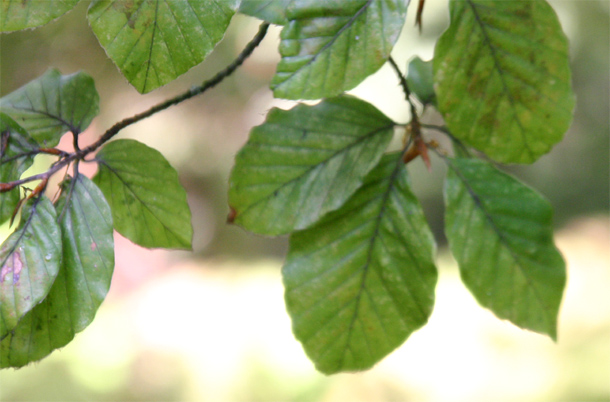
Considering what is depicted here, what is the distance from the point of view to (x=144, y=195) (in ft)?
1.53

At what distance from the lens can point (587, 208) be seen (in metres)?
4.41

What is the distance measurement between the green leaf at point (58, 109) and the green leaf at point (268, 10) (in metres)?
0.18

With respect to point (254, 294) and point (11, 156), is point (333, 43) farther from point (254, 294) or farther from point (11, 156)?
point (254, 294)

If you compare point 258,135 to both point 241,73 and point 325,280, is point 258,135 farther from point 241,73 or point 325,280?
point 241,73

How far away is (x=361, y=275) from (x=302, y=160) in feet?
0.41

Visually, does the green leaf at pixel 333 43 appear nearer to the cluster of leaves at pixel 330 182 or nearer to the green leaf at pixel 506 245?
the cluster of leaves at pixel 330 182

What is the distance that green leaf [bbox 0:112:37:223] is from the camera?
425 mm

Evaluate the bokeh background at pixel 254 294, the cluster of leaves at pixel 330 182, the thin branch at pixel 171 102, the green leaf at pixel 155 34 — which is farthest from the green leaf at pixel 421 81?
the bokeh background at pixel 254 294

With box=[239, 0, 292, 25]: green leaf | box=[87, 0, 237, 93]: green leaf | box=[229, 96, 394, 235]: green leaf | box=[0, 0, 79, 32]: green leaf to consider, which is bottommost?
box=[229, 96, 394, 235]: green leaf

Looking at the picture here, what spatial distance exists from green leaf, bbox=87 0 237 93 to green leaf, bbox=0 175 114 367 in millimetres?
116

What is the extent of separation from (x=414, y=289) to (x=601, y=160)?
14.5ft

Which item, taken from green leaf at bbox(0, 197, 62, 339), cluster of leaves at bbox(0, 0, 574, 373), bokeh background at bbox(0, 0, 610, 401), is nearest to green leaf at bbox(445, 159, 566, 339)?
cluster of leaves at bbox(0, 0, 574, 373)

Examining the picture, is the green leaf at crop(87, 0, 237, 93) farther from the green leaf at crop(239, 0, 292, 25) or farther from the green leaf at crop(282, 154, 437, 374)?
the green leaf at crop(282, 154, 437, 374)

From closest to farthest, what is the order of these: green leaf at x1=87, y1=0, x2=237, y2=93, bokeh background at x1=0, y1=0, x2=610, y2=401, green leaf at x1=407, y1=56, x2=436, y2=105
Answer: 1. green leaf at x1=87, y1=0, x2=237, y2=93
2. green leaf at x1=407, y1=56, x2=436, y2=105
3. bokeh background at x1=0, y1=0, x2=610, y2=401
